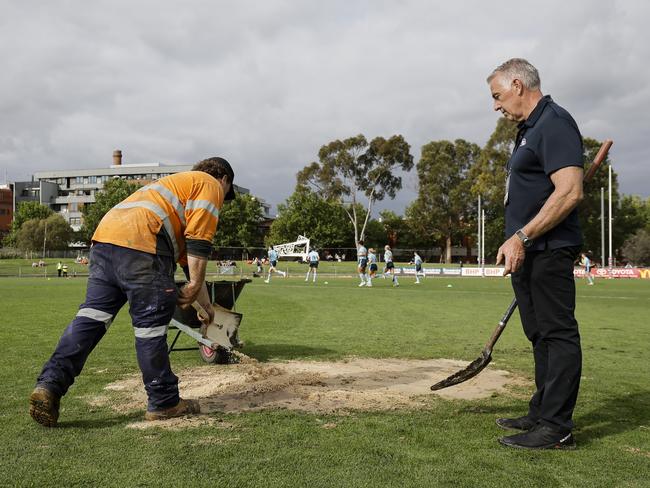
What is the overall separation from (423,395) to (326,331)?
4898 millimetres

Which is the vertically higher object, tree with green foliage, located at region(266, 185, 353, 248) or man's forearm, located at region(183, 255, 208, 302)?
tree with green foliage, located at region(266, 185, 353, 248)

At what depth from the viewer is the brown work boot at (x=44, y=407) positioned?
3.62m

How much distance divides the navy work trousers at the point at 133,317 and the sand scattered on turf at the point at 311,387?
35 centimetres

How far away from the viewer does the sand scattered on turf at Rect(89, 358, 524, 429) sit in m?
4.31

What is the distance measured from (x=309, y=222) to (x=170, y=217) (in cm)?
7251

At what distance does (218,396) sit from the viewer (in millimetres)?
4641

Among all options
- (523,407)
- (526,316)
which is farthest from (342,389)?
(526,316)

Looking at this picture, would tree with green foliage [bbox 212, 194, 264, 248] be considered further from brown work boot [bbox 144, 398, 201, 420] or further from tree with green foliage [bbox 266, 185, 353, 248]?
brown work boot [bbox 144, 398, 201, 420]

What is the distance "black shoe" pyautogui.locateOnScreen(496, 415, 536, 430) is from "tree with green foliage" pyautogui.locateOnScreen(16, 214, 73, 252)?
76.2 meters

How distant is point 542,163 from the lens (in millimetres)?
3465

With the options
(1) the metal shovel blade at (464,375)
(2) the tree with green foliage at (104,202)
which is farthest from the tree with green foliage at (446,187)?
(1) the metal shovel blade at (464,375)

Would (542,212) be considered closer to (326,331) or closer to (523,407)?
(523,407)

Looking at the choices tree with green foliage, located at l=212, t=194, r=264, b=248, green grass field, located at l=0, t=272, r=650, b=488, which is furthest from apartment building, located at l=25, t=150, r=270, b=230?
green grass field, located at l=0, t=272, r=650, b=488

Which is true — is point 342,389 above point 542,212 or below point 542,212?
below
